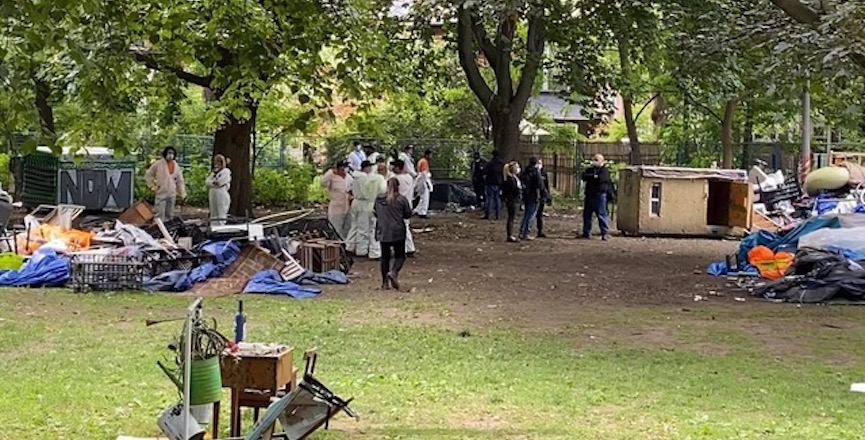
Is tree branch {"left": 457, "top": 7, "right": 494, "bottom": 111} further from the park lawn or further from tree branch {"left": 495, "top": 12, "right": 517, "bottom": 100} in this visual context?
the park lawn

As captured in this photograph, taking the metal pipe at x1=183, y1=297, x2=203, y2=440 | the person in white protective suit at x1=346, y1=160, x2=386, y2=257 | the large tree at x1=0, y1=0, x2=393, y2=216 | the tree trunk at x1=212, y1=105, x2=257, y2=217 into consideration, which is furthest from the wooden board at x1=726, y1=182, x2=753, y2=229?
the metal pipe at x1=183, y1=297, x2=203, y2=440

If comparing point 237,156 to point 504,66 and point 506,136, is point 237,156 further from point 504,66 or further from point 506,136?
point 504,66

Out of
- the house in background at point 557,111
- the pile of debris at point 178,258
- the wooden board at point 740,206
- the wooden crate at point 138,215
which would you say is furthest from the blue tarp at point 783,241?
the house in background at point 557,111

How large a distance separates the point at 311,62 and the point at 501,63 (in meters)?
19.8

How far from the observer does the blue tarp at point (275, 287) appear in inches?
614

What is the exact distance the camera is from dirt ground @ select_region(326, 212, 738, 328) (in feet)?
50.1

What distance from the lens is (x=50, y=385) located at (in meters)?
9.55

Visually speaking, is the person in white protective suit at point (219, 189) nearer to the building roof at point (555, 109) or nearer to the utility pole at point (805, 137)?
the utility pole at point (805, 137)

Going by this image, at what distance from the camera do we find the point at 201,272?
16172 mm

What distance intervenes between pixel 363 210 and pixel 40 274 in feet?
18.2

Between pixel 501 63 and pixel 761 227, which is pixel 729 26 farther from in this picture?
pixel 501 63

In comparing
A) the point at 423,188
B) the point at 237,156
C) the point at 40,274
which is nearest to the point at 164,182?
the point at 237,156

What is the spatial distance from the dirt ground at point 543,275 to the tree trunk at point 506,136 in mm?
5522

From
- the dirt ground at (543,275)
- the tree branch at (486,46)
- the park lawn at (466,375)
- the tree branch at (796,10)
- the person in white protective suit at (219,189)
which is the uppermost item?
the tree branch at (486,46)
